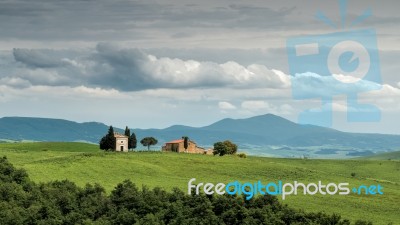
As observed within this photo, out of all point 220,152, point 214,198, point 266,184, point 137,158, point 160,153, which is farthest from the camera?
point 220,152

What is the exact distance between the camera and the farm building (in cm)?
16125

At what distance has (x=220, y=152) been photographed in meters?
162

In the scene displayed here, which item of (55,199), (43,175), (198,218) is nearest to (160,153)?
(43,175)

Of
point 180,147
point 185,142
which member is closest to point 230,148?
point 185,142

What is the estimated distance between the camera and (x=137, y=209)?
67875 millimetres

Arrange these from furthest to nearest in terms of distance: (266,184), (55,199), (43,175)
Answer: (266,184), (43,175), (55,199)

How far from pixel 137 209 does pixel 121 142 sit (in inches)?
3762

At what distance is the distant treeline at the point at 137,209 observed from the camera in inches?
2360

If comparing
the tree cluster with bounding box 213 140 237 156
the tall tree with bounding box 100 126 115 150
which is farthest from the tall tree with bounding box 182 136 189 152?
the tall tree with bounding box 100 126 115 150

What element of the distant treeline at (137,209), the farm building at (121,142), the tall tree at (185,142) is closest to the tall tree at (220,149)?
the tall tree at (185,142)

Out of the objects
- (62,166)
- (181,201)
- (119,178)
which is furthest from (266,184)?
(181,201)

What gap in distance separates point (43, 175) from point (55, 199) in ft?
113

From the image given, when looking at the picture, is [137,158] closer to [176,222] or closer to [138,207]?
[138,207]

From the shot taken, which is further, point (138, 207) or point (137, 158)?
point (137, 158)
